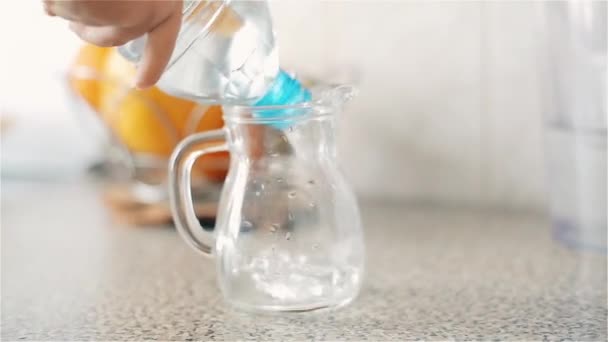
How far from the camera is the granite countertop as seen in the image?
0.61 metres

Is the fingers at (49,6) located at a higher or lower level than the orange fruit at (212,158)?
higher

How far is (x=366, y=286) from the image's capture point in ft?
2.33

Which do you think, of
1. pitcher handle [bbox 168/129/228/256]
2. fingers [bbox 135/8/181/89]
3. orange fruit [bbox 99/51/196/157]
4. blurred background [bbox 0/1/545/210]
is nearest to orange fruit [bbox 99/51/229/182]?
orange fruit [bbox 99/51/196/157]

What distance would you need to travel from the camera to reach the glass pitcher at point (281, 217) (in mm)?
638

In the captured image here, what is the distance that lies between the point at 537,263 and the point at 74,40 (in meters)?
0.69

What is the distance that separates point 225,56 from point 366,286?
9.2 inches

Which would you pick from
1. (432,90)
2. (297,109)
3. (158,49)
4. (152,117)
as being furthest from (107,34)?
(432,90)

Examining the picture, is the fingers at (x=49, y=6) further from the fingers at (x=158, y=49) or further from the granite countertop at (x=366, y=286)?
the granite countertop at (x=366, y=286)

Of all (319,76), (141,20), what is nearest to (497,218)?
(319,76)

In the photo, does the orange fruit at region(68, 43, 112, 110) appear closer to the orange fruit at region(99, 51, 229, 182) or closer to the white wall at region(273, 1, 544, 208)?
the orange fruit at region(99, 51, 229, 182)

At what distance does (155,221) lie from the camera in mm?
952

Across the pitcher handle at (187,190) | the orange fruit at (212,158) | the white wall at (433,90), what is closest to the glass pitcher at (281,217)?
the pitcher handle at (187,190)

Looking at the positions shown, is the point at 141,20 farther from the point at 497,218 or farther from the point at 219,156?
the point at 497,218

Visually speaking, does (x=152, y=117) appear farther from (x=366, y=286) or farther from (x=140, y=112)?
(x=366, y=286)
